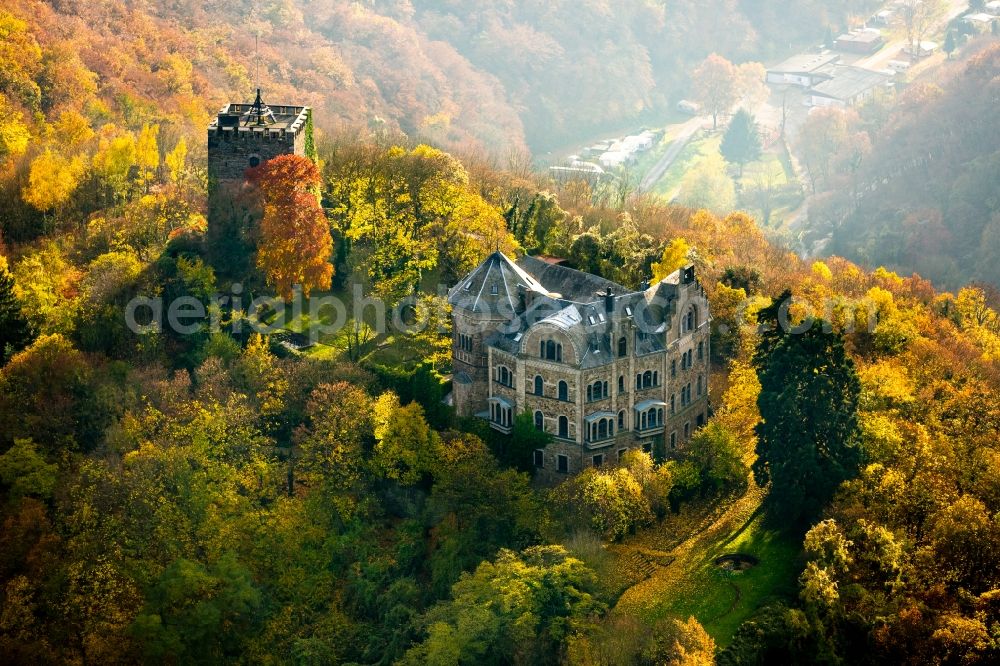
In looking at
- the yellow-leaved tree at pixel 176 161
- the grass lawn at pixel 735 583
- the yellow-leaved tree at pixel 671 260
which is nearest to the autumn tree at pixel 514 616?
the grass lawn at pixel 735 583

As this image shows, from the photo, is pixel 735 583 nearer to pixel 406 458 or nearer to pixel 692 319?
pixel 692 319

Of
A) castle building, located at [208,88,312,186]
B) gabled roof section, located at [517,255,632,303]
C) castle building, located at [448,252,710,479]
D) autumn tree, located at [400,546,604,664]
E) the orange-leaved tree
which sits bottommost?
autumn tree, located at [400,546,604,664]

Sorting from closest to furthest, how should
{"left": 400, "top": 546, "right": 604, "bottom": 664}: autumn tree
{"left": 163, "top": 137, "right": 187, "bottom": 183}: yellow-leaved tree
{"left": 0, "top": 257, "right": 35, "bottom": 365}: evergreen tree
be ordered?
{"left": 400, "top": 546, "right": 604, "bottom": 664}: autumn tree → {"left": 0, "top": 257, "right": 35, "bottom": 365}: evergreen tree → {"left": 163, "top": 137, "right": 187, "bottom": 183}: yellow-leaved tree

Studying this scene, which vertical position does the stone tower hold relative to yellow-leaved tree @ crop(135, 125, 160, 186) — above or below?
below

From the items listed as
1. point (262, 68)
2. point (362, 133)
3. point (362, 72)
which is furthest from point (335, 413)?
point (362, 72)

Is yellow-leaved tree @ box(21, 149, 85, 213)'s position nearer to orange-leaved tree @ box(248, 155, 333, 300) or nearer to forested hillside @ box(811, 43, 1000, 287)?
orange-leaved tree @ box(248, 155, 333, 300)

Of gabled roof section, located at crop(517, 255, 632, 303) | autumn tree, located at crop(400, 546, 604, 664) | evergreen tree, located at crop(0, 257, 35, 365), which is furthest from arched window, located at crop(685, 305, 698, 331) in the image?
evergreen tree, located at crop(0, 257, 35, 365)
